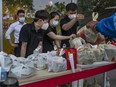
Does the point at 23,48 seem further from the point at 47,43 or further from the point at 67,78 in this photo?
the point at 67,78

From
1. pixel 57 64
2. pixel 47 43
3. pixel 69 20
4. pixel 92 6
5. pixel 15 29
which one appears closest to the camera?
pixel 57 64

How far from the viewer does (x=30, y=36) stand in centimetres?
387

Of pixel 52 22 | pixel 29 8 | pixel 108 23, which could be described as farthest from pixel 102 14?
pixel 108 23

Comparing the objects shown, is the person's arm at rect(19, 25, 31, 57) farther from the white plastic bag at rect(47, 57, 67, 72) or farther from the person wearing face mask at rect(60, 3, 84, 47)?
the person wearing face mask at rect(60, 3, 84, 47)

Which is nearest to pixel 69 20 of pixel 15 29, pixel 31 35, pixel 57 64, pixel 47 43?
pixel 47 43

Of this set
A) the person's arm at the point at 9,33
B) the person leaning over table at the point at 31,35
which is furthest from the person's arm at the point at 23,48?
the person's arm at the point at 9,33

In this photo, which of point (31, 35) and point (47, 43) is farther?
point (47, 43)

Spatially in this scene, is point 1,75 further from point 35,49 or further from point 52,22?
point 52,22

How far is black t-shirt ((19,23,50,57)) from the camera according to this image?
383 centimetres

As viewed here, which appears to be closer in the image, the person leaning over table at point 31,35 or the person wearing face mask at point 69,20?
the person leaning over table at point 31,35

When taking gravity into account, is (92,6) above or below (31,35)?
above

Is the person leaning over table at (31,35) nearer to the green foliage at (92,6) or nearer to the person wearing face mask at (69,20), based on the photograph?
the person wearing face mask at (69,20)

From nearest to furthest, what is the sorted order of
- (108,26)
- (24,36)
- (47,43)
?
(108,26) < (24,36) < (47,43)

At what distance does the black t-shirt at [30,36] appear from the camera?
3826 millimetres
